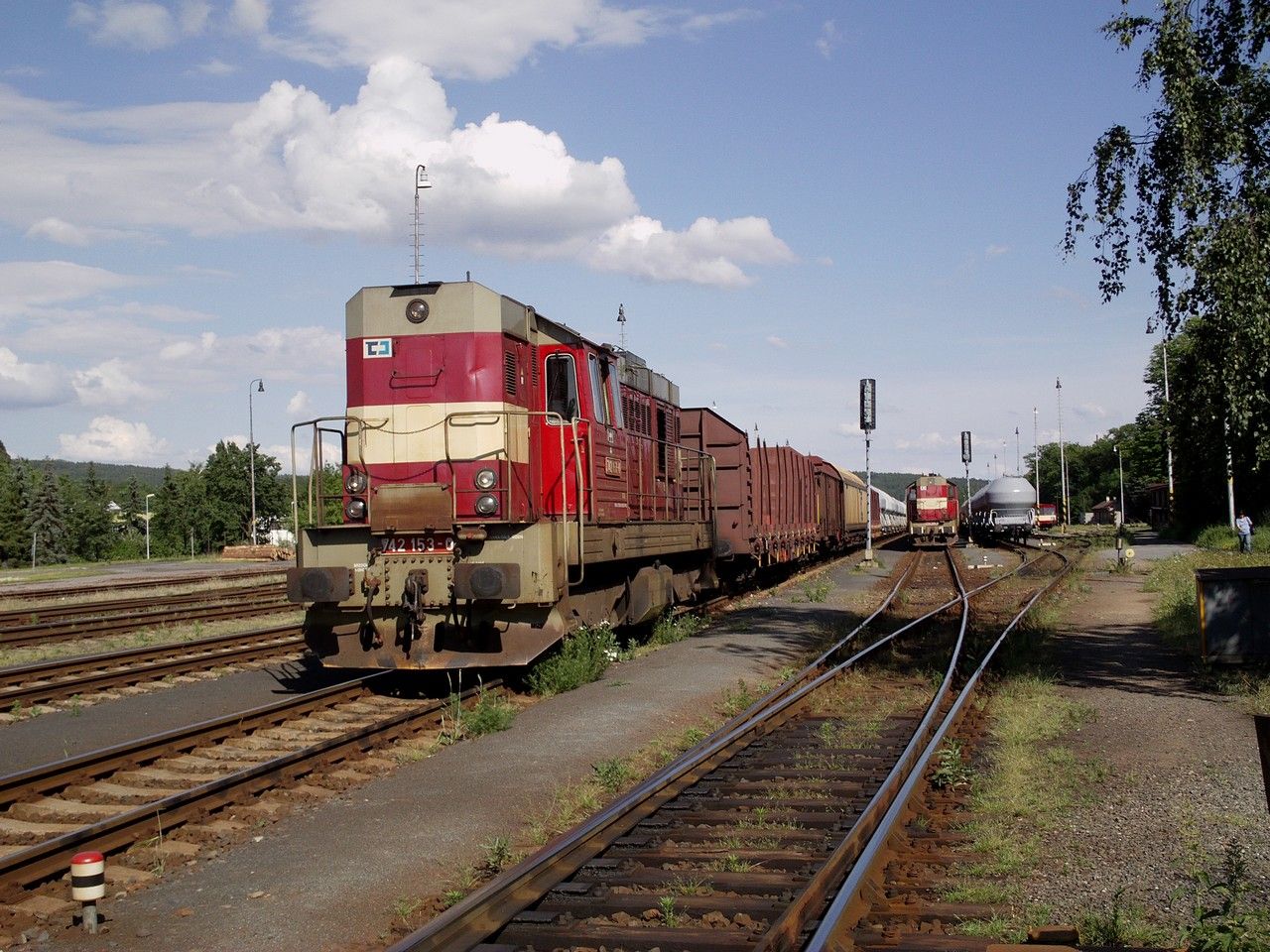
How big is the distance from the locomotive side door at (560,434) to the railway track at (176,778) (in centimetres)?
229

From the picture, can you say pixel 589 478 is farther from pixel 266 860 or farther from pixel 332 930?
pixel 332 930

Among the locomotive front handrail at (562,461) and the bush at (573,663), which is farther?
the bush at (573,663)

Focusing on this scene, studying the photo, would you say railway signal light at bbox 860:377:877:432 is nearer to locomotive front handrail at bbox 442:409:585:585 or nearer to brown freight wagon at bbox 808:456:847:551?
brown freight wagon at bbox 808:456:847:551

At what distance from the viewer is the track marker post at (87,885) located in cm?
533

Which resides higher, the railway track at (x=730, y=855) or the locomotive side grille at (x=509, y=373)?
the locomotive side grille at (x=509, y=373)

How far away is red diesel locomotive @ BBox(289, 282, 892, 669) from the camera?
35.6 feet

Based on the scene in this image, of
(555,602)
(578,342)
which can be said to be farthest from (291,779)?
(578,342)

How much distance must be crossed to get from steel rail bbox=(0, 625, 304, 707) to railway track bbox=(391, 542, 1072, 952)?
7.33 meters

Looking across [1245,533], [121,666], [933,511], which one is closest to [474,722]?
[121,666]

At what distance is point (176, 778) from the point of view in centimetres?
Result: 836

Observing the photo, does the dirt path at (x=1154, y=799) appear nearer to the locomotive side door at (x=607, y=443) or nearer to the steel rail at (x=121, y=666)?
the locomotive side door at (x=607, y=443)

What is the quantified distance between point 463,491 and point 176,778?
415cm

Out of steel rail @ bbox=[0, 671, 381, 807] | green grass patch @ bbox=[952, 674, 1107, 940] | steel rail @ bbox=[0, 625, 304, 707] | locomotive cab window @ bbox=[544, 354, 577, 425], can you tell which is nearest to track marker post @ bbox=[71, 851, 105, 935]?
steel rail @ bbox=[0, 671, 381, 807]

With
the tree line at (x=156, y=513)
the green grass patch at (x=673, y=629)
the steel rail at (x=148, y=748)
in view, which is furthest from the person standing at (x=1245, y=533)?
the tree line at (x=156, y=513)
